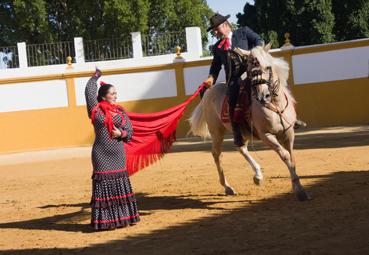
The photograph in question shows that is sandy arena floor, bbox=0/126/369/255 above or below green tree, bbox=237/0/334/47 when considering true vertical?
below

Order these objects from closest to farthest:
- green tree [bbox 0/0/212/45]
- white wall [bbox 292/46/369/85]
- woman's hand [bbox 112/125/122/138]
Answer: woman's hand [bbox 112/125/122/138]
white wall [bbox 292/46/369/85]
green tree [bbox 0/0/212/45]

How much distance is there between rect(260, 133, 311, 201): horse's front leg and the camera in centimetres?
757

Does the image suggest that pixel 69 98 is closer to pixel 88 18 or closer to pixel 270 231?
pixel 88 18

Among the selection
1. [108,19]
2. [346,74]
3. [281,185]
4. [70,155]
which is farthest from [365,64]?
[108,19]

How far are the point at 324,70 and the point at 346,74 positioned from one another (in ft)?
2.51

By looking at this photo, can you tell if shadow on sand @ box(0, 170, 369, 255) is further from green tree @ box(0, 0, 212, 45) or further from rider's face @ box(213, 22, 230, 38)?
green tree @ box(0, 0, 212, 45)

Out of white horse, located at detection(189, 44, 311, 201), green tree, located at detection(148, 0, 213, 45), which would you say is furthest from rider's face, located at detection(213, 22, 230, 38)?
green tree, located at detection(148, 0, 213, 45)

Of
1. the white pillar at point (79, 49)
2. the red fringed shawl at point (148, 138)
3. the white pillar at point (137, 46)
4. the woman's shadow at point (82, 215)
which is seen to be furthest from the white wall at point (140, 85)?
the red fringed shawl at point (148, 138)

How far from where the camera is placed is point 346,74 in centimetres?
2164

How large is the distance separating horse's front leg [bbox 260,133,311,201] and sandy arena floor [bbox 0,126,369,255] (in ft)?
0.54

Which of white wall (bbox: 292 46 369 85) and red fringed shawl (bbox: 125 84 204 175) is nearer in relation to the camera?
red fringed shawl (bbox: 125 84 204 175)

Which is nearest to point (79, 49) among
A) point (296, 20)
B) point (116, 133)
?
point (296, 20)

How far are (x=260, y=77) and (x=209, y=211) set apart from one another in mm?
1740

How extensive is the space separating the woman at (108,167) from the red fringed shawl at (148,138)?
0.98 m
